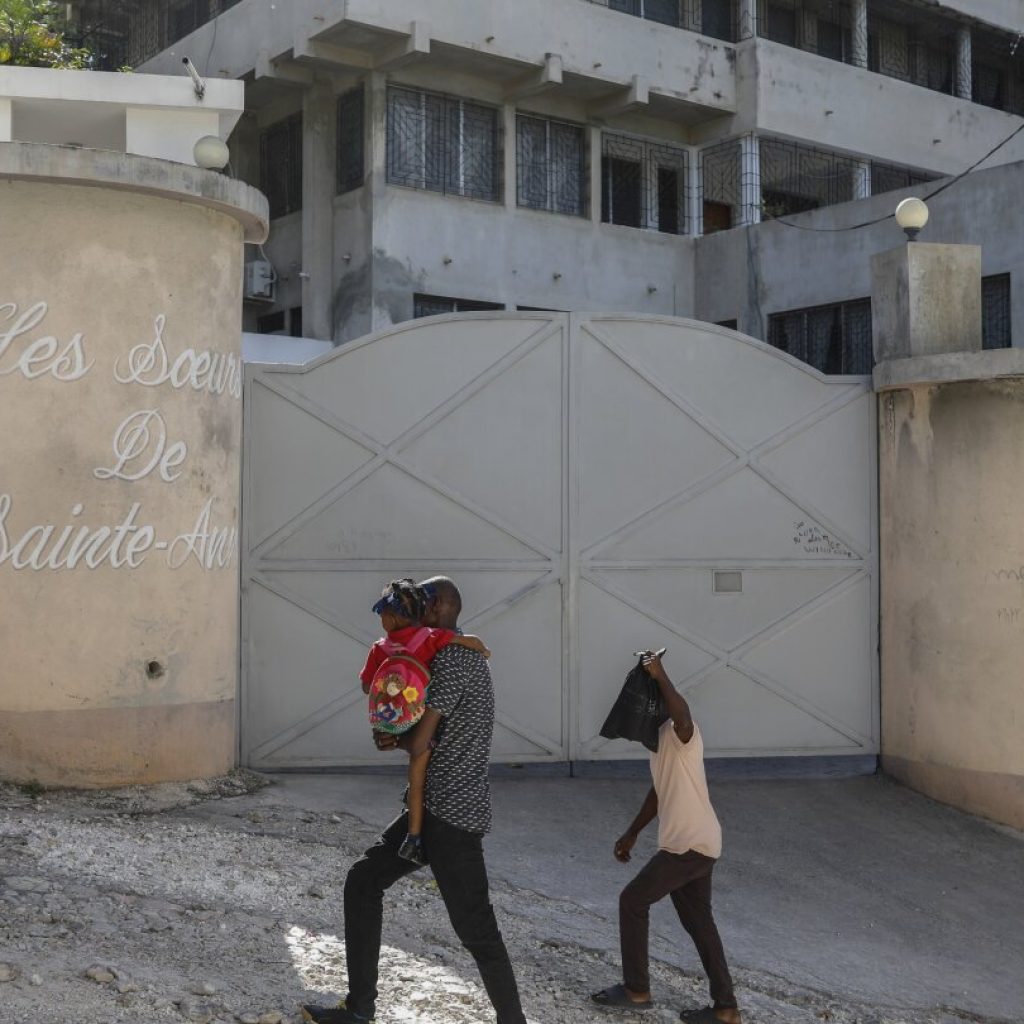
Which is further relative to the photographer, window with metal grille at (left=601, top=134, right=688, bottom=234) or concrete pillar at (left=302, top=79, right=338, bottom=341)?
window with metal grille at (left=601, top=134, right=688, bottom=234)

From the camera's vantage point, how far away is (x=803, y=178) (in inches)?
864

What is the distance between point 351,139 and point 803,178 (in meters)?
7.77

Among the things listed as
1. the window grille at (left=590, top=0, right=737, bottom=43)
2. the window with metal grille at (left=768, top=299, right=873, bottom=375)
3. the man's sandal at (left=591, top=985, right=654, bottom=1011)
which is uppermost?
the window grille at (left=590, top=0, right=737, bottom=43)

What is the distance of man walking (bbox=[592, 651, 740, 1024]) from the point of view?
540 centimetres

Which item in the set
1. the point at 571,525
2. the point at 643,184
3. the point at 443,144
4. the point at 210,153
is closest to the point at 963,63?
the point at 643,184

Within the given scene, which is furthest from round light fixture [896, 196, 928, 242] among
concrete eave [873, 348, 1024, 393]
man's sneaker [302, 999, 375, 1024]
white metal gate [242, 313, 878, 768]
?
man's sneaker [302, 999, 375, 1024]

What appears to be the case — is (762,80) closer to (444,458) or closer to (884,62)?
(884,62)

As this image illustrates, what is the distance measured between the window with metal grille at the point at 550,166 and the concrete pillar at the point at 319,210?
2.53 metres

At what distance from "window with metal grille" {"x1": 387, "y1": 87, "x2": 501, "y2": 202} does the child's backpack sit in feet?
44.4

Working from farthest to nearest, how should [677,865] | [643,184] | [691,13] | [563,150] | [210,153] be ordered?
[691,13], [643,184], [563,150], [210,153], [677,865]

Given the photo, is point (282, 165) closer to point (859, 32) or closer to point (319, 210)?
point (319, 210)

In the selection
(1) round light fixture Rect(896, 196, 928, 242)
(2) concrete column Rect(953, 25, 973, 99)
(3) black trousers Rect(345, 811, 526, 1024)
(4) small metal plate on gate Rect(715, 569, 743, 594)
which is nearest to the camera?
(3) black trousers Rect(345, 811, 526, 1024)

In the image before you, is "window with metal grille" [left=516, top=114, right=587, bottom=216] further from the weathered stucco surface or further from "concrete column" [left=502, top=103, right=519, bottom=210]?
the weathered stucco surface

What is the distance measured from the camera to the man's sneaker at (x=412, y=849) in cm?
473
